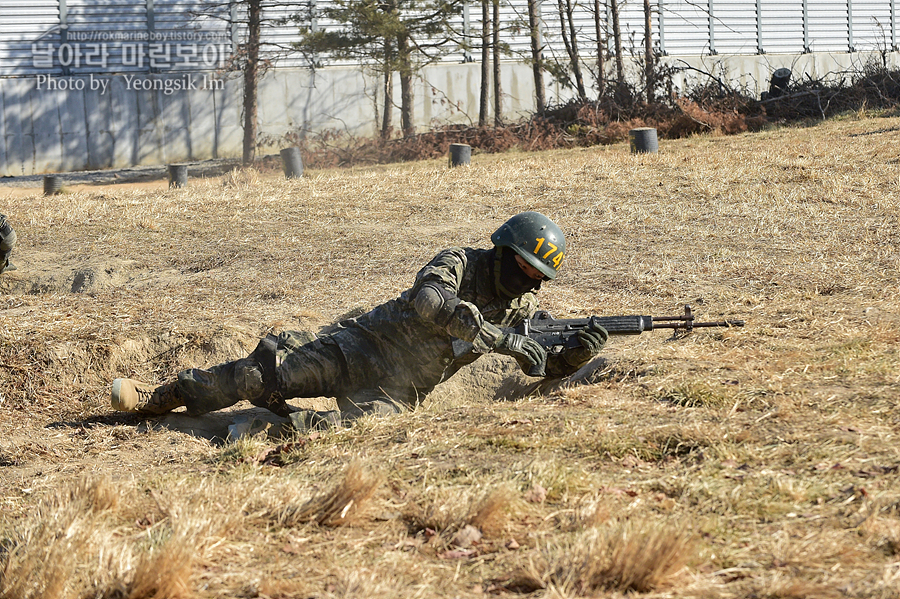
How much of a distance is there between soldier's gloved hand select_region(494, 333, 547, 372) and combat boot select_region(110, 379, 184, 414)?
6.74 feet

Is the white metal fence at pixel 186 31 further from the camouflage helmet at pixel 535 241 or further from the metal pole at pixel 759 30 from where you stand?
the camouflage helmet at pixel 535 241

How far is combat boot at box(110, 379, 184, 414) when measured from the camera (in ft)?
17.1

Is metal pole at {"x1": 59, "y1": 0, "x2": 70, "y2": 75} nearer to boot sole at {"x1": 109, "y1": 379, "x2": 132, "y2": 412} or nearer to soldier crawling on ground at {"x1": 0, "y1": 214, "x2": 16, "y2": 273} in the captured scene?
soldier crawling on ground at {"x1": 0, "y1": 214, "x2": 16, "y2": 273}

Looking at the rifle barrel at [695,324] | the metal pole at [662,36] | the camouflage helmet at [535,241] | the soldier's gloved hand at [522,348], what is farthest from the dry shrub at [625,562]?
the metal pole at [662,36]

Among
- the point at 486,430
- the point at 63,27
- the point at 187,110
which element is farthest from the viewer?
the point at 187,110

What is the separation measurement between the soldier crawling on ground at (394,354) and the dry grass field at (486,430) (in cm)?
23

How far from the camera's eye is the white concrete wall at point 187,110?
21.5 metres

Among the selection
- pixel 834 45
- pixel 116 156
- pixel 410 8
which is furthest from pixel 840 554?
pixel 834 45

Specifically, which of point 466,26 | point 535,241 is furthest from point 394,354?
point 466,26

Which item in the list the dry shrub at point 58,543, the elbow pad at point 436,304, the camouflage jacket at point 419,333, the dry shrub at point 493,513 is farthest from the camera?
the camouflage jacket at point 419,333

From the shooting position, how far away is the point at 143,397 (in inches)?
213

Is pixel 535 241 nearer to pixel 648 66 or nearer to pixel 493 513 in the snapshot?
pixel 493 513

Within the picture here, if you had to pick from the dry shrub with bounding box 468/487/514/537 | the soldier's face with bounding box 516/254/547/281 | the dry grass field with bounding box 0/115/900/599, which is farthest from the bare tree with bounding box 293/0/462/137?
the dry shrub with bounding box 468/487/514/537

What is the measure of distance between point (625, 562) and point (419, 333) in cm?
274
